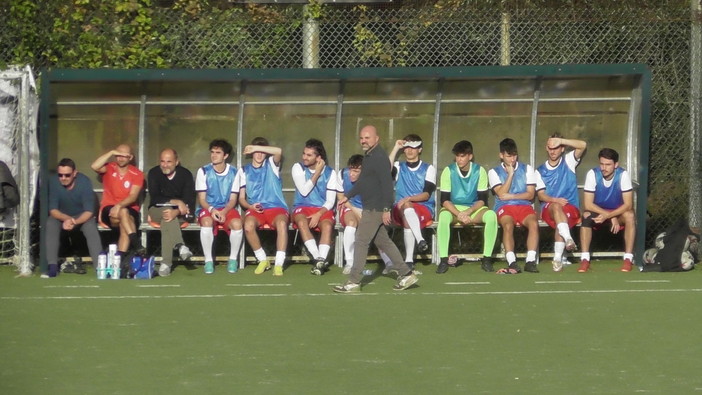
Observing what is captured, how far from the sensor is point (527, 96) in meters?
14.6

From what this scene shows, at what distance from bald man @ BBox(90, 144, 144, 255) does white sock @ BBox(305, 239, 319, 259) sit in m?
1.76

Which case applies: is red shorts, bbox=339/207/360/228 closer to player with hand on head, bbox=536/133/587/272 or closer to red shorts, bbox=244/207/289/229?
red shorts, bbox=244/207/289/229

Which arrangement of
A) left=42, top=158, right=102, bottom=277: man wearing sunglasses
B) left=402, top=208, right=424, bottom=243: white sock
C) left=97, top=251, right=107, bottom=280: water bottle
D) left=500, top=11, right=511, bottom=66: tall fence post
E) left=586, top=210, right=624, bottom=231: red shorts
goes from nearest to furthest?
left=97, top=251, right=107, bottom=280: water bottle, left=42, top=158, right=102, bottom=277: man wearing sunglasses, left=402, top=208, right=424, bottom=243: white sock, left=586, top=210, right=624, bottom=231: red shorts, left=500, top=11, right=511, bottom=66: tall fence post

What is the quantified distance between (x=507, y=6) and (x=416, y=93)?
2.52 meters

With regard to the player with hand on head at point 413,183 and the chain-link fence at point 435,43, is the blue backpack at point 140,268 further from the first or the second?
the player with hand on head at point 413,183

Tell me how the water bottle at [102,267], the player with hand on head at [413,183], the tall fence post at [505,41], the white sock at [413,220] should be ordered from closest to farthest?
the water bottle at [102,267], the white sock at [413,220], the player with hand on head at [413,183], the tall fence post at [505,41]

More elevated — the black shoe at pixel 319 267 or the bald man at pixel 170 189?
the bald man at pixel 170 189

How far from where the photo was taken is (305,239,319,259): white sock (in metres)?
13.5

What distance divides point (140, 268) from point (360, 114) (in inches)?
125

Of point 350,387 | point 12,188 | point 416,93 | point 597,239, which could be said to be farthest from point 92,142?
point 350,387

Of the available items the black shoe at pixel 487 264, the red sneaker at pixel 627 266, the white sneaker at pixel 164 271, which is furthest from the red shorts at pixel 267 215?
the red sneaker at pixel 627 266

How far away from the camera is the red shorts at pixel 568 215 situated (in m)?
14.0

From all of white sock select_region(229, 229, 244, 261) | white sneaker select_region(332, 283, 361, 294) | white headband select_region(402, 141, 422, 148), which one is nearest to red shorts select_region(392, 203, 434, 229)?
white headband select_region(402, 141, 422, 148)

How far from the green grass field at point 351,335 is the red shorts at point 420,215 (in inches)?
40.8
